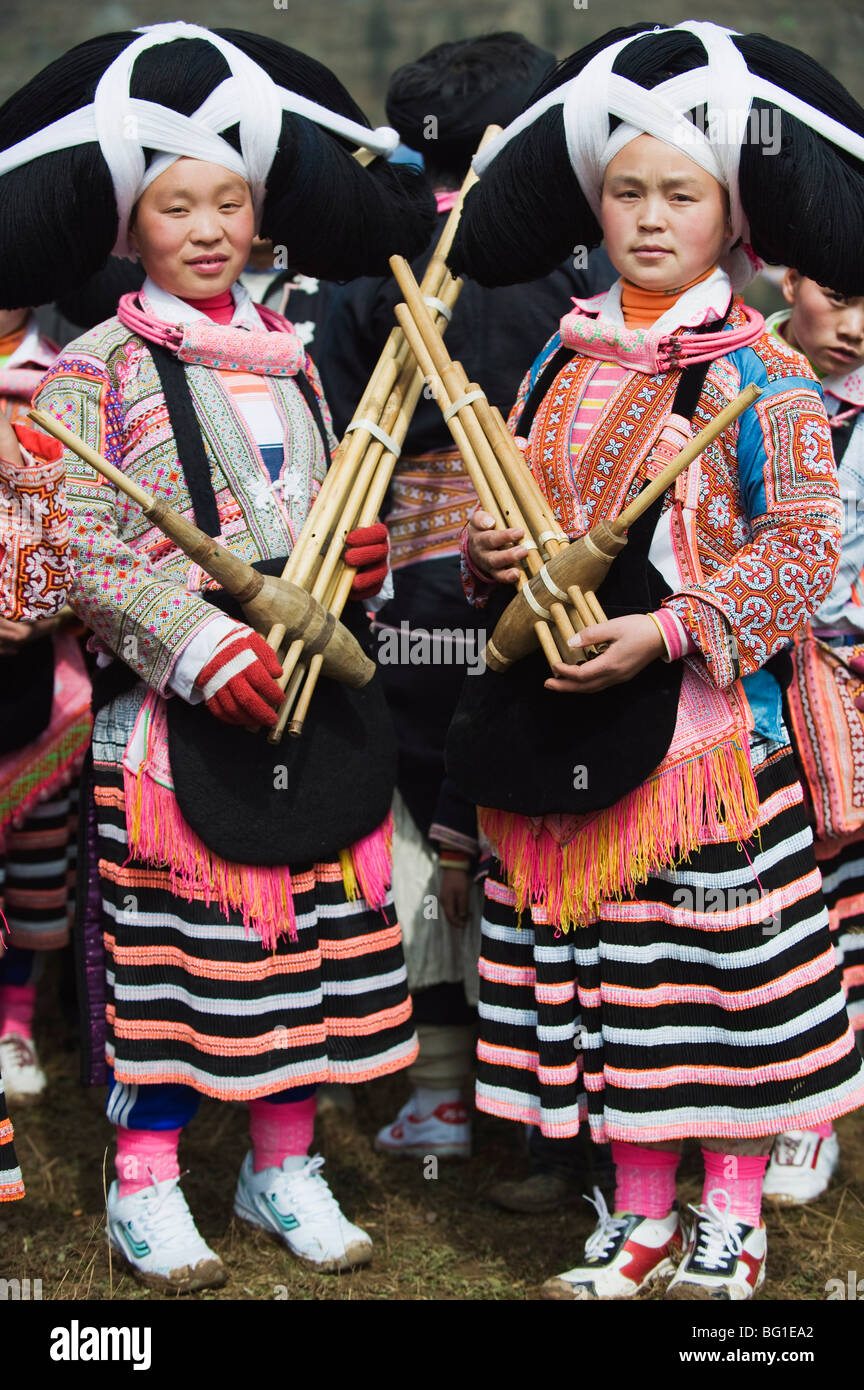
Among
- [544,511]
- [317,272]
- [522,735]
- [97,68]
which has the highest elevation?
[97,68]

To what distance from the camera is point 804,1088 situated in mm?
2584

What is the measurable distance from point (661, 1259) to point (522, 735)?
968mm

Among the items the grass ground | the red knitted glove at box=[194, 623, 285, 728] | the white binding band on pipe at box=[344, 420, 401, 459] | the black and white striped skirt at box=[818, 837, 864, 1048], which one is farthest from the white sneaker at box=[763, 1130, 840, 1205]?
the white binding band on pipe at box=[344, 420, 401, 459]

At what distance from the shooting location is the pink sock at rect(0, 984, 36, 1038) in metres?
3.86

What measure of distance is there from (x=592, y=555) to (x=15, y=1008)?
2.13 m

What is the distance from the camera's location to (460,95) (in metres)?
3.35

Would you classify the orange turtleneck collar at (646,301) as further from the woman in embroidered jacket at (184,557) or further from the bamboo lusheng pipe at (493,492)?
the woman in embroidered jacket at (184,557)

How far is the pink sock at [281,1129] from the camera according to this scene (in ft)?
9.83

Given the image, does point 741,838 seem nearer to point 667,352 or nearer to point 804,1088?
point 804,1088

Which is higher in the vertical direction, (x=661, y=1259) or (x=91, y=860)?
(x=91, y=860)
